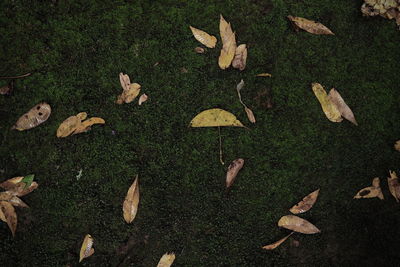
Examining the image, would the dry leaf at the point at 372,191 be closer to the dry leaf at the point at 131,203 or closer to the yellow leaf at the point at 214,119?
the yellow leaf at the point at 214,119

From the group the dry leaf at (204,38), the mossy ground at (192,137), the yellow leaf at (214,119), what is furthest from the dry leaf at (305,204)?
the dry leaf at (204,38)

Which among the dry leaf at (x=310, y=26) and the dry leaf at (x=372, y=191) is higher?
the dry leaf at (x=310, y=26)

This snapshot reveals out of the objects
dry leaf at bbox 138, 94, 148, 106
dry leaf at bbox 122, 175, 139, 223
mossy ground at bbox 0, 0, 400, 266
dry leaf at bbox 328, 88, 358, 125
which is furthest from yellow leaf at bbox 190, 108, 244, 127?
dry leaf at bbox 328, 88, 358, 125

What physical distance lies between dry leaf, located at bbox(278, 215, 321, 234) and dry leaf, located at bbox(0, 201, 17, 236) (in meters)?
2.16

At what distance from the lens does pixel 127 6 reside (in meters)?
2.75

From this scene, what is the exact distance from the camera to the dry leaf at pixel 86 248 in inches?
104

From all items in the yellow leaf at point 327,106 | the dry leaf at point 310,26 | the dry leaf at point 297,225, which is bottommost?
the dry leaf at point 297,225

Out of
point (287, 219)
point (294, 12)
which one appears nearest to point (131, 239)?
point (287, 219)

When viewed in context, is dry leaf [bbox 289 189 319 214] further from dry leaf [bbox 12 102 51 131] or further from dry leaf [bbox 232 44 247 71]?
dry leaf [bbox 12 102 51 131]

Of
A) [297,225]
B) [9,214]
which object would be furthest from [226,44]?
[9,214]

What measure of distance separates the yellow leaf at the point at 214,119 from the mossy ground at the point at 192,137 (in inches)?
2.1

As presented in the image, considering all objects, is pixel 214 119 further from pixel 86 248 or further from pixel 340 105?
pixel 86 248

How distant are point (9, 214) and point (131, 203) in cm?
98

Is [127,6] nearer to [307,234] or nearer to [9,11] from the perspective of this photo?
[9,11]
